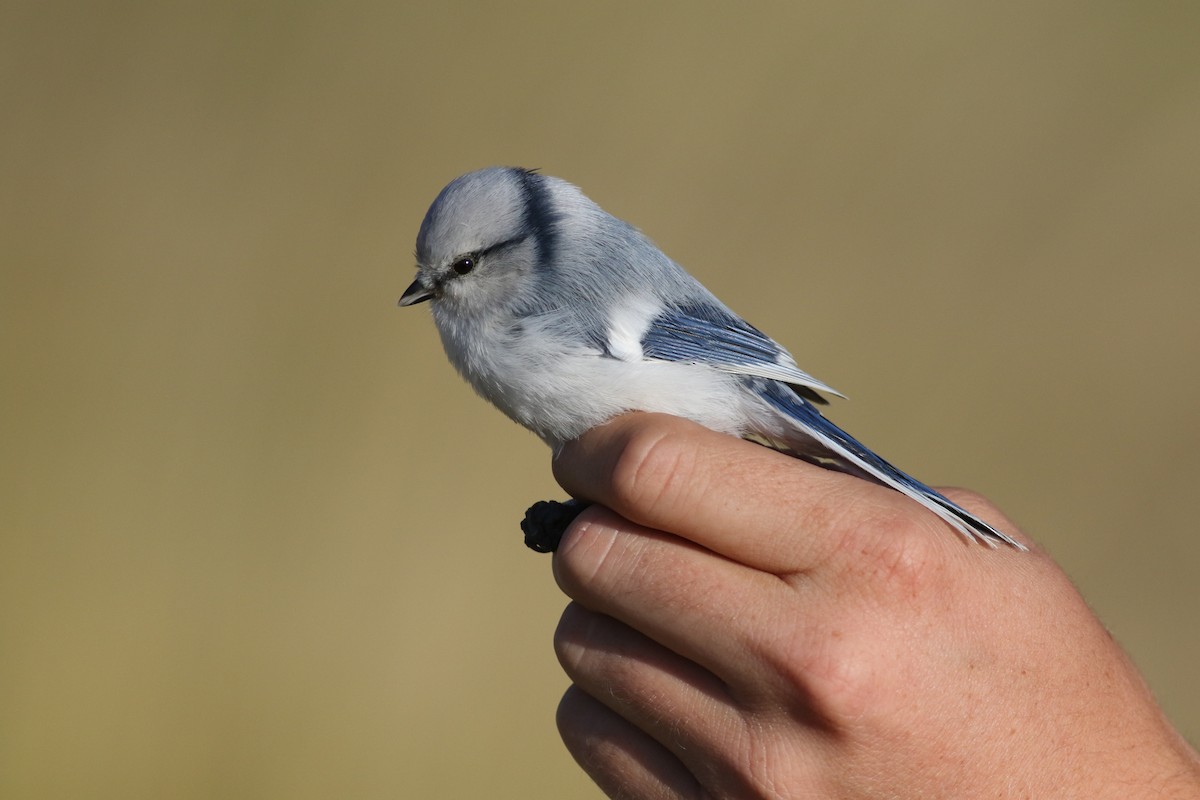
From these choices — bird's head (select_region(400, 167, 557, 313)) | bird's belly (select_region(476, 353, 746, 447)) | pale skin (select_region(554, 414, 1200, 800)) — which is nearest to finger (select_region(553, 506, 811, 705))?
pale skin (select_region(554, 414, 1200, 800))

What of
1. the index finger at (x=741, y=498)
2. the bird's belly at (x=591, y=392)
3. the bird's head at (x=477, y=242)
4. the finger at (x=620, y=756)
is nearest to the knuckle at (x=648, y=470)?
the index finger at (x=741, y=498)

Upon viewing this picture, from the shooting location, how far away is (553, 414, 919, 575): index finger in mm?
733

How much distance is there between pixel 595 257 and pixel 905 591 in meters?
0.52

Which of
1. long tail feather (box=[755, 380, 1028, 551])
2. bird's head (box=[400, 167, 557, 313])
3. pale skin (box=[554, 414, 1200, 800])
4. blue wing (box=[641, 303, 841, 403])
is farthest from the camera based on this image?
bird's head (box=[400, 167, 557, 313])

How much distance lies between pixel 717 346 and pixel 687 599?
1.09 ft

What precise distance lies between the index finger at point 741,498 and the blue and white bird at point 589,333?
0.11m

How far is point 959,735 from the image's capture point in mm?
717

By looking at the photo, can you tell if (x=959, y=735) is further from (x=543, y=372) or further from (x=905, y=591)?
(x=543, y=372)

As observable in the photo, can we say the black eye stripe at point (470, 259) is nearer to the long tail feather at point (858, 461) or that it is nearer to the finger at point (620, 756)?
the long tail feather at point (858, 461)

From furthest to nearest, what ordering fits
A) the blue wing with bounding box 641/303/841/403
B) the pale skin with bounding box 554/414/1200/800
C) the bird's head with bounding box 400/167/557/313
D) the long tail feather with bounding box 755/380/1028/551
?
the bird's head with bounding box 400/167/557/313, the blue wing with bounding box 641/303/841/403, the long tail feather with bounding box 755/380/1028/551, the pale skin with bounding box 554/414/1200/800

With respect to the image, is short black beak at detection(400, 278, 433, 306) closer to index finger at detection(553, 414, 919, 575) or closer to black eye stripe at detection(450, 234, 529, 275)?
black eye stripe at detection(450, 234, 529, 275)

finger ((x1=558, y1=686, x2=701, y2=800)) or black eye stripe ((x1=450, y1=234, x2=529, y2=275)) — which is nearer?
finger ((x1=558, y1=686, x2=701, y2=800))

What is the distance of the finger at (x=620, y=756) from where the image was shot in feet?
2.64

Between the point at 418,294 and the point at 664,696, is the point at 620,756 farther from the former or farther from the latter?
the point at 418,294
